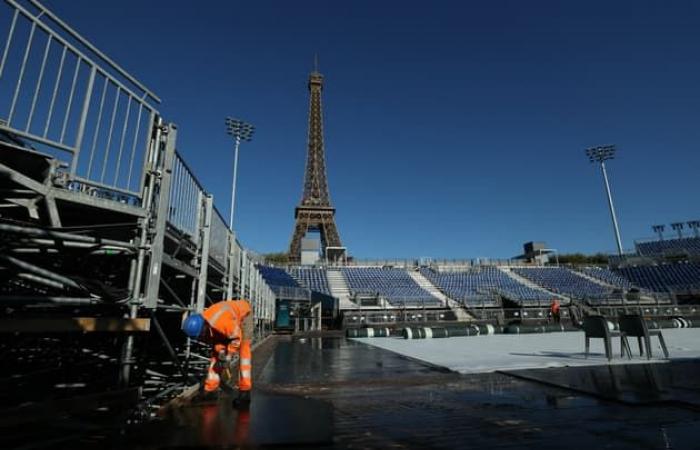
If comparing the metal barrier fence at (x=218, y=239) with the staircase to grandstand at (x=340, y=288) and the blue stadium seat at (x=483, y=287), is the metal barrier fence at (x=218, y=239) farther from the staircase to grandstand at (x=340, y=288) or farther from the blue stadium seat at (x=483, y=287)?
the blue stadium seat at (x=483, y=287)

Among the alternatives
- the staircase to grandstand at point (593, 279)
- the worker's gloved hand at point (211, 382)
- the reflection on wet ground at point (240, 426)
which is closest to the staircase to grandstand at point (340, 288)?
the worker's gloved hand at point (211, 382)

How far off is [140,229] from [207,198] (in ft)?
7.25

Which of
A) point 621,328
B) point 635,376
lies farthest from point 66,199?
point 621,328

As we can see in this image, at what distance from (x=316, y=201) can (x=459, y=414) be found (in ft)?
173

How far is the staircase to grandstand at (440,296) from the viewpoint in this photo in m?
26.2

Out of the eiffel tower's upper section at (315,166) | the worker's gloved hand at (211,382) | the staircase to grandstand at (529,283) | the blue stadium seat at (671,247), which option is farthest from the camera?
the eiffel tower's upper section at (315,166)

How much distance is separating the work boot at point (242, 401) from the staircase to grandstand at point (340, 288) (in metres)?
24.1

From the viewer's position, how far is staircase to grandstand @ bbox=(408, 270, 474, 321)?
26158 millimetres

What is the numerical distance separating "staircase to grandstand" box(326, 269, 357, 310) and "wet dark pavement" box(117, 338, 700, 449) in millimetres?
23340

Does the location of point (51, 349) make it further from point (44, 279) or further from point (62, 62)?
point (62, 62)

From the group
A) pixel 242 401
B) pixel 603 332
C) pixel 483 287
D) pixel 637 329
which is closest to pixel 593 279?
pixel 483 287

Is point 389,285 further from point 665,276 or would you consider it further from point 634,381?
point 634,381

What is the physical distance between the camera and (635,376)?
15.2 feet

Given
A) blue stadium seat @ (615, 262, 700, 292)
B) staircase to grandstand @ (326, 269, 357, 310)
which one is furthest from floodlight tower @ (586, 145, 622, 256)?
staircase to grandstand @ (326, 269, 357, 310)
